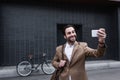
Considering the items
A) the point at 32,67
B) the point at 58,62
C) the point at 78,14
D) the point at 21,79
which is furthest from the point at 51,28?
the point at 58,62

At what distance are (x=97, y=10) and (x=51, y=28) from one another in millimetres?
3695

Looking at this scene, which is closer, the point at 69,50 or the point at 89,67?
the point at 69,50

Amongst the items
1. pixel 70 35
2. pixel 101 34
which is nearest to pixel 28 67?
pixel 70 35

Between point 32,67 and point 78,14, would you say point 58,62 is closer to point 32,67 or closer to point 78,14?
point 32,67

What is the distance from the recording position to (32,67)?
489 inches

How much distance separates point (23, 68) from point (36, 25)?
11.2ft

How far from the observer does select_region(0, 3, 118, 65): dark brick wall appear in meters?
14.1

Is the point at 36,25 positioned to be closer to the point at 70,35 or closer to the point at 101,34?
the point at 70,35

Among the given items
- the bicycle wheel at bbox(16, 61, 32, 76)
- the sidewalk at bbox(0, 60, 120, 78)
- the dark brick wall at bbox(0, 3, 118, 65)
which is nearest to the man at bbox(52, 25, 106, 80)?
the bicycle wheel at bbox(16, 61, 32, 76)

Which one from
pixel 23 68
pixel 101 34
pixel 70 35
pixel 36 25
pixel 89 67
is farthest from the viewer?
pixel 36 25

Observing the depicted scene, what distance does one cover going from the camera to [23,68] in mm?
12266

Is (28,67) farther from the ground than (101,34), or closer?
closer

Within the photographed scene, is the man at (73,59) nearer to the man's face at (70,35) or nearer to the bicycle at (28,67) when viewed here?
the man's face at (70,35)

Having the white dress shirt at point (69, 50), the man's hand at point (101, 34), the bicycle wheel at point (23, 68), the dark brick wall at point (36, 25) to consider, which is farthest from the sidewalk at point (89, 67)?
the man's hand at point (101, 34)
